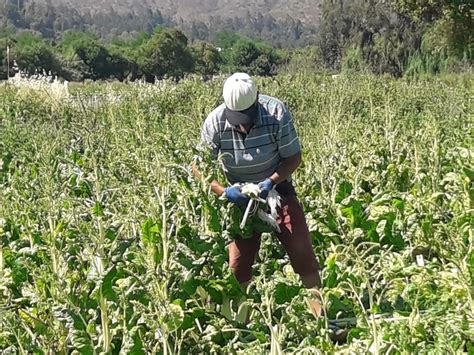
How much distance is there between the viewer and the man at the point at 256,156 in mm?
3945

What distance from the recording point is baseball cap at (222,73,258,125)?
388cm

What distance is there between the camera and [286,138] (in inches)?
159

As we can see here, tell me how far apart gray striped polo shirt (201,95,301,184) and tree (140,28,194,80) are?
163 ft

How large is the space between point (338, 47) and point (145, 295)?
3819 centimetres

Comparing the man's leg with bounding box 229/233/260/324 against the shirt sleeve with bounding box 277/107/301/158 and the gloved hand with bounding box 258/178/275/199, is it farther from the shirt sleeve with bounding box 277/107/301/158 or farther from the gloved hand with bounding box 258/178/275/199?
the shirt sleeve with bounding box 277/107/301/158

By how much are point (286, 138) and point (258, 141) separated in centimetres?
17

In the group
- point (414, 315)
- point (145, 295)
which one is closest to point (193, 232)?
point (145, 295)

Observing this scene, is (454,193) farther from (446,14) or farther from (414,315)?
(446,14)

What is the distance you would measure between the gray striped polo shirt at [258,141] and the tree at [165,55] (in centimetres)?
4968

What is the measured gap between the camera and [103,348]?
3137 mm

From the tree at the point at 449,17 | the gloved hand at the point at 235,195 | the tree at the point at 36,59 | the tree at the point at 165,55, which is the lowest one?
the tree at the point at 165,55

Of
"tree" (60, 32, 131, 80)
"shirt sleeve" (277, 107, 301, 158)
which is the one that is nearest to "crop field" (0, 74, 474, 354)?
"shirt sleeve" (277, 107, 301, 158)

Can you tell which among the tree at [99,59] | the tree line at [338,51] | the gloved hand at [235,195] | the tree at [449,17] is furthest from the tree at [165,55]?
the gloved hand at [235,195]

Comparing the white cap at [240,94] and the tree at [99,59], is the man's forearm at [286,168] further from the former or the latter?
the tree at [99,59]
